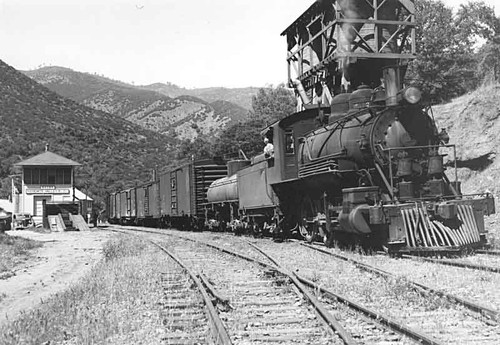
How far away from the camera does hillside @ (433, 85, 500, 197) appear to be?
20.2 meters

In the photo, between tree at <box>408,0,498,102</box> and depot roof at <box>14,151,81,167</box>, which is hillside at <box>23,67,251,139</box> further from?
tree at <box>408,0,498,102</box>

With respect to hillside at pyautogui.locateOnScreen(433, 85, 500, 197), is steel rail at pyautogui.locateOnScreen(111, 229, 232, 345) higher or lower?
lower

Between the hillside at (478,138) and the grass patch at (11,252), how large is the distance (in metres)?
14.8

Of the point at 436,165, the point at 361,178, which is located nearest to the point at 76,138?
the point at 361,178

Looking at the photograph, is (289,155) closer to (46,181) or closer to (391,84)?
(391,84)

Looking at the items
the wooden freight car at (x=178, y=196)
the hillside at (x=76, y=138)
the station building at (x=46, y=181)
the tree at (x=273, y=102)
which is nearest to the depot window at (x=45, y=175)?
the station building at (x=46, y=181)

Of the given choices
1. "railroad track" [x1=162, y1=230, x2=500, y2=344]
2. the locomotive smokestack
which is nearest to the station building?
the locomotive smokestack

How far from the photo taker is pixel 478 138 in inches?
838

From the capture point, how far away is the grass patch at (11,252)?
1460cm

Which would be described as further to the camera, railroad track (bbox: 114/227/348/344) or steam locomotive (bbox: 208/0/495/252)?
steam locomotive (bbox: 208/0/495/252)

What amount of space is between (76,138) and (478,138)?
66509 mm

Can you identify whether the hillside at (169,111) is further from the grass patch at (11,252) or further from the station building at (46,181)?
the grass patch at (11,252)

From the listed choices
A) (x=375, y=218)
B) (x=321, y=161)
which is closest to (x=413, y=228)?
(x=375, y=218)

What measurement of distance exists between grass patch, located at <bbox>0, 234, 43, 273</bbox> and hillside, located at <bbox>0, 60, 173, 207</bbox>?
4223cm
